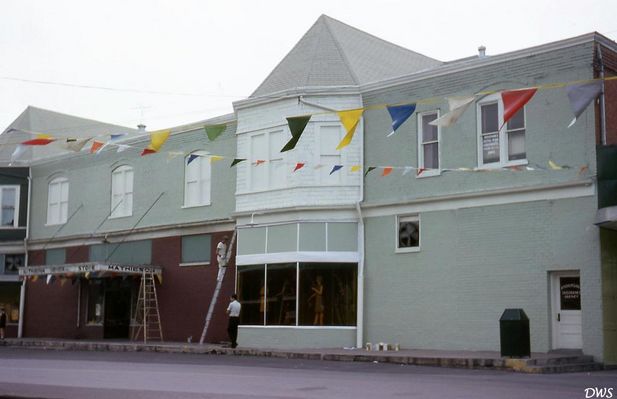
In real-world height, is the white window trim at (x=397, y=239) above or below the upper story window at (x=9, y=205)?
below

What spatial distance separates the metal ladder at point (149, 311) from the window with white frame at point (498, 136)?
13585 millimetres

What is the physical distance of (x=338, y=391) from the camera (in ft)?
43.7

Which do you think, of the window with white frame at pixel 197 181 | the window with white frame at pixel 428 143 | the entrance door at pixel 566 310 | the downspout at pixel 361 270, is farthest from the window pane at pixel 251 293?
the entrance door at pixel 566 310

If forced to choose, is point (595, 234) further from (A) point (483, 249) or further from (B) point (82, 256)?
(B) point (82, 256)

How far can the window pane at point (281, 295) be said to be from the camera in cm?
2611

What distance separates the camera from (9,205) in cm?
3825

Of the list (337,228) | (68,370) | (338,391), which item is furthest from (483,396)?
(337,228)

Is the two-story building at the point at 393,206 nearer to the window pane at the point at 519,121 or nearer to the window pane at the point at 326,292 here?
the window pane at the point at 326,292

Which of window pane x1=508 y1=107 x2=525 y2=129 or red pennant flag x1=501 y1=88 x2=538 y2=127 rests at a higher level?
window pane x1=508 y1=107 x2=525 y2=129

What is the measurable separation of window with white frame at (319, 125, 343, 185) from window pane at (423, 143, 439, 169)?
2.79 metres

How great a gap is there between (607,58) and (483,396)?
12.3 metres

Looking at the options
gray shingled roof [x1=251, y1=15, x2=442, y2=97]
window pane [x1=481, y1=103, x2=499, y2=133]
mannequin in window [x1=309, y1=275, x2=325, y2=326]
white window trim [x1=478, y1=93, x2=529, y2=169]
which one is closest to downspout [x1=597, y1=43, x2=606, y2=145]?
white window trim [x1=478, y1=93, x2=529, y2=169]

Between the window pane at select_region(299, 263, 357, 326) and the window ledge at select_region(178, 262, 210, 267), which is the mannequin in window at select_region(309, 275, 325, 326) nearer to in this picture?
the window pane at select_region(299, 263, 357, 326)

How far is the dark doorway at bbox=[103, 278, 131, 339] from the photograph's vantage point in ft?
110
